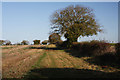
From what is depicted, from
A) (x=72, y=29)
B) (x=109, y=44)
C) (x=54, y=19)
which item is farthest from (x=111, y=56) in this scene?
(x=54, y=19)

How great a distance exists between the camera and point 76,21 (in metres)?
40.0

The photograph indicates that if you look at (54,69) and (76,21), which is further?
(76,21)

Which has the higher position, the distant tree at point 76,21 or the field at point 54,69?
the distant tree at point 76,21

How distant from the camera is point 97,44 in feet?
63.9

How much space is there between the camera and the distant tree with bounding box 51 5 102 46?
38.5m

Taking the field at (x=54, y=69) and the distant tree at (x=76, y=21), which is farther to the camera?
the distant tree at (x=76, y=21)

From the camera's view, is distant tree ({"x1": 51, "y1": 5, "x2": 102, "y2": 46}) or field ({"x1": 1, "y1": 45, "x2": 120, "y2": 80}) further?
distant tree ({"x1": 51, "y1": 5, "x2": 102, "y2": 46})

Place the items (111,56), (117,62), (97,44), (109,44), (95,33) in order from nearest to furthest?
(117,62) < (111,56) < (109,44) < (97,44) < (95,33)

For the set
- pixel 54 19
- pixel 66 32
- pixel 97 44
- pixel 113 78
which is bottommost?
pixel 113 78

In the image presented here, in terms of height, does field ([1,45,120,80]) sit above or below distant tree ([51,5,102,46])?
below

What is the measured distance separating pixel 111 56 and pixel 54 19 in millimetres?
28911

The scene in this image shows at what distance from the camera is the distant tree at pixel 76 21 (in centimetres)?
3848

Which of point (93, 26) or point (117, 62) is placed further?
point (93, 26)

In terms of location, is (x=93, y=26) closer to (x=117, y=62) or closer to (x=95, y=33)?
(x=95, y=33)
